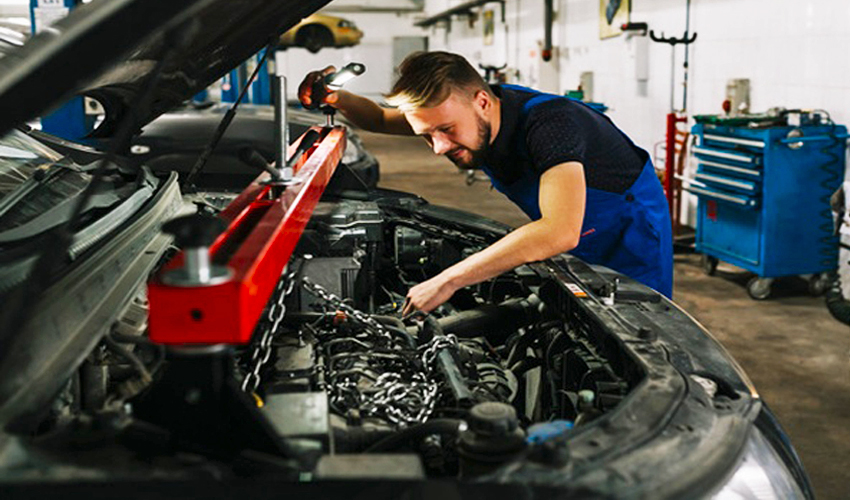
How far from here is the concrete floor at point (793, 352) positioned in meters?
2.91

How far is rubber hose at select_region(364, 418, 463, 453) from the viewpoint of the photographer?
4.60 feet

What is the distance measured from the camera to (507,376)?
1.97 metres

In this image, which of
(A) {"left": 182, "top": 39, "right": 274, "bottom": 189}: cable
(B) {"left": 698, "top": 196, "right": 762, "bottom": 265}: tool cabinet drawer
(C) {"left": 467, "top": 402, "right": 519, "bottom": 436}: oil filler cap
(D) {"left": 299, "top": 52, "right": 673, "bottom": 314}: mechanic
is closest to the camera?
(C) {"left": 467, "top": 402, "right": 519, "bottom": 436}: oil filler cap

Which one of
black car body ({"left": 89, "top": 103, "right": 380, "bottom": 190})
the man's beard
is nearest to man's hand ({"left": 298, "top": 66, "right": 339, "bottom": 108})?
the man's beard

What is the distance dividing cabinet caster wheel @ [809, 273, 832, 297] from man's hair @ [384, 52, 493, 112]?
10.8ft

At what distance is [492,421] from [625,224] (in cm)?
156

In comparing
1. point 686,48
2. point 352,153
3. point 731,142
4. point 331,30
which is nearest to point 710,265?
point 731,142

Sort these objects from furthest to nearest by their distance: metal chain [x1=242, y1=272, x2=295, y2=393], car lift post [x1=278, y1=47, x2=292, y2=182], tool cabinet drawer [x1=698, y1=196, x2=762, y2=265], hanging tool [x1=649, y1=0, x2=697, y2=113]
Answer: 1. hanging tool [x1=649, y1=0, x2=697, y2=113]
2. tool cabinet drawer [x1=698, y1=196, x2=762, y2=265]
3. car lift post [x1=278, y1=47, x2=292, y2=182]
4. metal chain [x1=242, y1=272, x2=295, y2=393]

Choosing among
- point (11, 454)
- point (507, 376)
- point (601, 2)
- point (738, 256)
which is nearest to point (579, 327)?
point (507, 376)

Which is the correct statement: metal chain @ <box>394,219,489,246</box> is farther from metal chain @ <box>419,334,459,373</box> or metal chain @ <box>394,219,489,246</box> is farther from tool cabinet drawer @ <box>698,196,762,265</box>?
tool cabinet drawer @ <box>698,196,762,265</box>

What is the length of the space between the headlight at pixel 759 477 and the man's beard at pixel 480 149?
1175 millimetres

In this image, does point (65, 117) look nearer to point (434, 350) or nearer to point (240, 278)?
point (434, 350)

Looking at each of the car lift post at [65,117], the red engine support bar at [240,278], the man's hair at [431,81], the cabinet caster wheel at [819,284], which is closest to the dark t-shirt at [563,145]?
the man's hair at [431,81]

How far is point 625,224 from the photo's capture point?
2.63m
